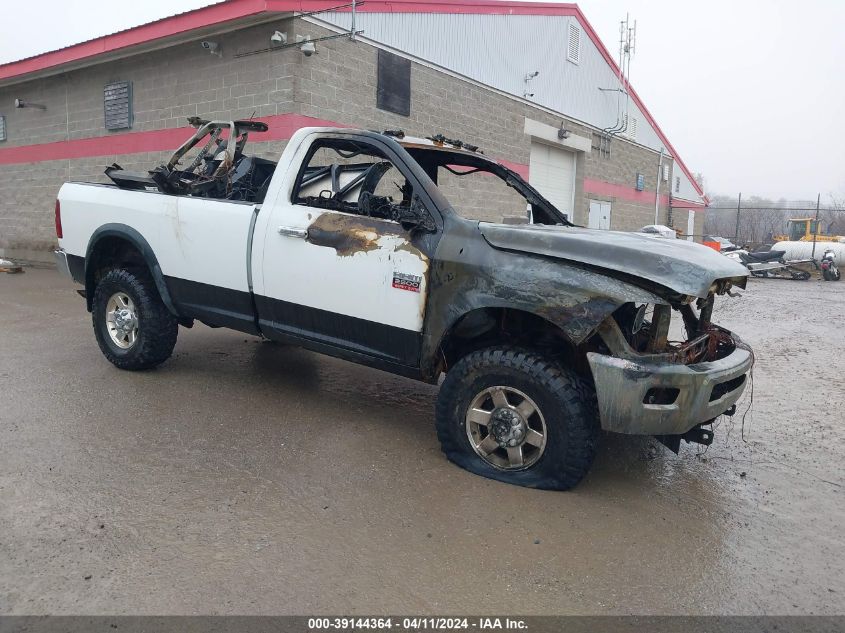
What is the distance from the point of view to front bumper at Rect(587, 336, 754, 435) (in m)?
3.19

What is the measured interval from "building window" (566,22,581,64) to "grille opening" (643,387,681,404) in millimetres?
16958

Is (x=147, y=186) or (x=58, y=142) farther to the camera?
(x=58, y=142)

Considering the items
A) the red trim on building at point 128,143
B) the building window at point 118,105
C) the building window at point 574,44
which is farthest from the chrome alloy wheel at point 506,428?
the building window at point 574,44

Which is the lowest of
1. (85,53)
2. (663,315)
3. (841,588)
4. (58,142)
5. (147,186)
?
(841,588)

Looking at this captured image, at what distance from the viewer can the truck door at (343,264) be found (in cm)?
387

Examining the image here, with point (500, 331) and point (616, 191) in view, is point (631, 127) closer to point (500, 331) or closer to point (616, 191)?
point (616, 191)

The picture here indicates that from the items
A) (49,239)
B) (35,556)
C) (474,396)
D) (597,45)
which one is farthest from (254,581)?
(597,45)

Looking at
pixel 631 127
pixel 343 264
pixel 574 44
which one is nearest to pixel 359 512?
pixel 343 264

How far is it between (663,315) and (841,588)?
4.60 feet

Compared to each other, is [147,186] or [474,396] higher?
[147,186]

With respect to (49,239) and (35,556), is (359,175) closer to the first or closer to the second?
(35,556)

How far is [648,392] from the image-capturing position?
10.7 feet

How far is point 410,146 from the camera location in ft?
14.8

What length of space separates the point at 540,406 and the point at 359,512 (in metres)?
1.08
